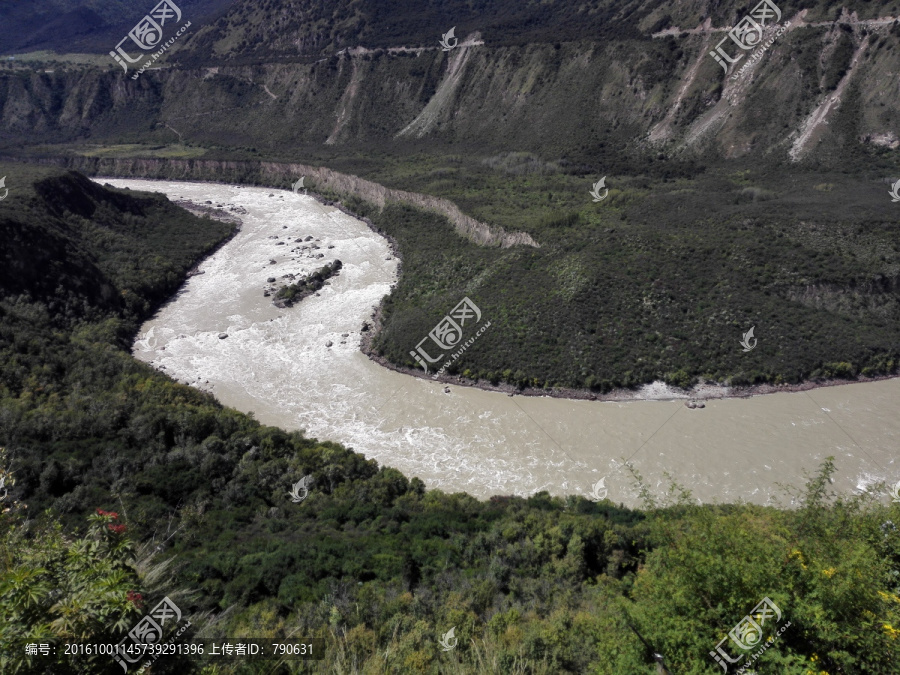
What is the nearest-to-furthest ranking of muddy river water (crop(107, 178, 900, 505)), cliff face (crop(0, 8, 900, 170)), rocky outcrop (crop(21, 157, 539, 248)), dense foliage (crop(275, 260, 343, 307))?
muddy river water (crop(107, 178, 900, 505)) → dense foliage (crop(275, 260, 343, 307)) → rocky outcrop (crop(21, 157, 539, 248)) → cliff face (crop(0, 8, 900, 170))

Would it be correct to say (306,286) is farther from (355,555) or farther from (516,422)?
(355,555)

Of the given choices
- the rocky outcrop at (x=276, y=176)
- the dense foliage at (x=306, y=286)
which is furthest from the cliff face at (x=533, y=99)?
the dense foliage at (x=306, y=286)

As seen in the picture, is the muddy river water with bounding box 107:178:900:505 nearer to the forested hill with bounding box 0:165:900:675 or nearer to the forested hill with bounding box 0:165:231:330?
A: the forested hill with bounding box 0:165:900:675

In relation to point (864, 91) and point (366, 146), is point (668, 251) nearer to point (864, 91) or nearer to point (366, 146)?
point (864, 91)

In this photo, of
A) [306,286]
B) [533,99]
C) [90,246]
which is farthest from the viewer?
[533,99]

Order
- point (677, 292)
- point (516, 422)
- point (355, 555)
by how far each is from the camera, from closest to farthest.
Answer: point (355, 555) → point (516, 422) → point (677, 292)

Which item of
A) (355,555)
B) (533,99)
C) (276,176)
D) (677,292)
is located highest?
(533,99)

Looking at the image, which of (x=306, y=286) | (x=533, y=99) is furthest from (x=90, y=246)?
(x=533, y=99)

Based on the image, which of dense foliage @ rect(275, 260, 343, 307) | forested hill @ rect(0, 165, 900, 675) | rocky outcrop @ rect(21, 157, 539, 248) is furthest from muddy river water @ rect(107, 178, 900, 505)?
rocky outcrop @ rect(21, 157, 539, 248)
